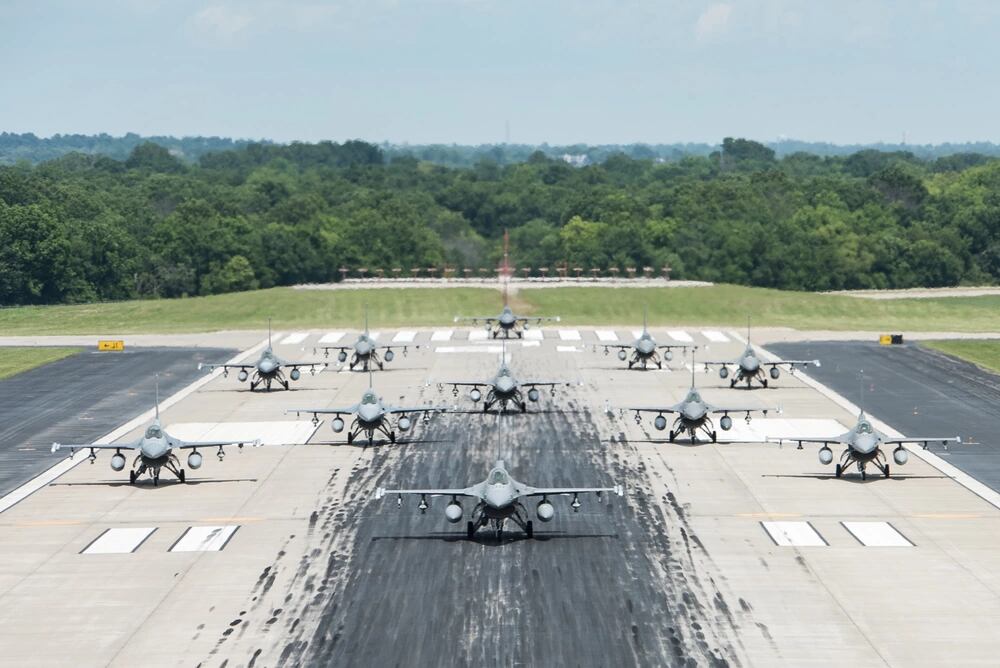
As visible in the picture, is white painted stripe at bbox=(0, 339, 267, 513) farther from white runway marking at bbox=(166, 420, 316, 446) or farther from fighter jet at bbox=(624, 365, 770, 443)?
fighter jet at bbox=(624, 365, 770, 443)

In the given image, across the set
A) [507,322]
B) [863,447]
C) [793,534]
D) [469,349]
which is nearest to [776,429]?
[863,447]

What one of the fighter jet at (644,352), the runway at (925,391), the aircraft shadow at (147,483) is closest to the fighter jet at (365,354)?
the fighter jet at (644,352)

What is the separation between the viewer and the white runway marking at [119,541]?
61875 mm

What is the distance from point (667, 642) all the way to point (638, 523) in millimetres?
17222

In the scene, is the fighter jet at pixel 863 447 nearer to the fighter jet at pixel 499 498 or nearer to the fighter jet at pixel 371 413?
the fighter jet at pixel 499 498

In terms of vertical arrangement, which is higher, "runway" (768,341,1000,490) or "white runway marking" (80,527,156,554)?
"white runway marking" (80,527,156,554)

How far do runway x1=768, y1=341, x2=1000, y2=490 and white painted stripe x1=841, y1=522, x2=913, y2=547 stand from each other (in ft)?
39.2

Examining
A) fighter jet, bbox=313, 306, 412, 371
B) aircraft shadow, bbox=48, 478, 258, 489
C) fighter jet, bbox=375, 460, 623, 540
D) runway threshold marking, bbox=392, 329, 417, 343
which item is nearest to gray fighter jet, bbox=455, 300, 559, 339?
runway threshold marking, bbox=392, 329, 417, 343

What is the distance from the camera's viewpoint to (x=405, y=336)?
14375 cm

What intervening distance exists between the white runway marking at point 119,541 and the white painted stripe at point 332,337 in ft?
245

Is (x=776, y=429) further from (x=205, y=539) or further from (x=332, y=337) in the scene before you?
(x=332, y=337)

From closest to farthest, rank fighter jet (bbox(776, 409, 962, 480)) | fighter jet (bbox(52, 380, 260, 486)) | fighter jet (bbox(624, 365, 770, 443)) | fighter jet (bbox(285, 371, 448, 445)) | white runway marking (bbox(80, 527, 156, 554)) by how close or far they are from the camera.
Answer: white runway marking (bbox(80, 527, 156, 554)), fighter jet (bbox(52, 380, 260, 486)), fighter jet (bbox(776, 409, 962, 480)), fighter jet (bbox(285, 371, 448, 445)), fighter jet (bbox(624, 365, 770, 443))

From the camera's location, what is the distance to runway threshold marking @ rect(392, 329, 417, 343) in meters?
140

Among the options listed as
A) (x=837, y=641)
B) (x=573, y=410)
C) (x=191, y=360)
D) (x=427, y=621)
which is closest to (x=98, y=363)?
(x=191, y=360)
